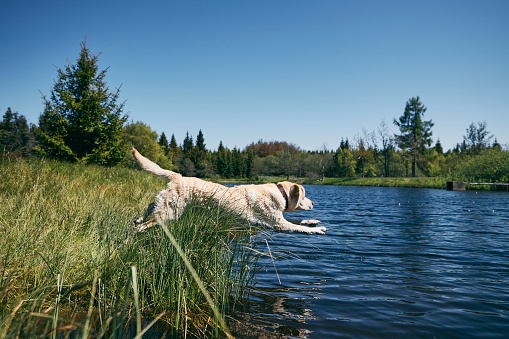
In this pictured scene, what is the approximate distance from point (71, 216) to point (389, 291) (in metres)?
4.60

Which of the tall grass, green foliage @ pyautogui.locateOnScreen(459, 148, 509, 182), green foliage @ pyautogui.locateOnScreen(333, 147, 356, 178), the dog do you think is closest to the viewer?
the tall grass

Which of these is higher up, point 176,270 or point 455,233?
point 176,270

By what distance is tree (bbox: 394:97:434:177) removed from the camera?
213 ft

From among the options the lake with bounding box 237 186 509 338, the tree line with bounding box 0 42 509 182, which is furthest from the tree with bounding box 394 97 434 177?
the lake with bounding box 237 186 509 338

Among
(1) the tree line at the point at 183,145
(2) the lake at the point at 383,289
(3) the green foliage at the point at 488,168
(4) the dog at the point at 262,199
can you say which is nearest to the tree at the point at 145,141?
(1) the tree line at the point at 183,145

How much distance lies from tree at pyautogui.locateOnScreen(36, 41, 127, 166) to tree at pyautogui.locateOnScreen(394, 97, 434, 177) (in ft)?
186

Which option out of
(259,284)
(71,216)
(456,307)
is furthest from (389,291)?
(71,216)

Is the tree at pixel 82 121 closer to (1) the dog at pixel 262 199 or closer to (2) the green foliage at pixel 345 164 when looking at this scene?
(1) the dog at pixel 262 199

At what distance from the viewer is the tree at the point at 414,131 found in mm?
64938

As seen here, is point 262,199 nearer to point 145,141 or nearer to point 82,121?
point 82,121

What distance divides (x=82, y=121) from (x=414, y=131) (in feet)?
197

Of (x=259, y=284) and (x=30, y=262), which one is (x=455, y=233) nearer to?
(x=259, y=284)

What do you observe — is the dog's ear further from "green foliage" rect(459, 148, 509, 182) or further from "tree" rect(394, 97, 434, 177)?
"tree" rect(394, 97, 434, 177)

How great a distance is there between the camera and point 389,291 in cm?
419
